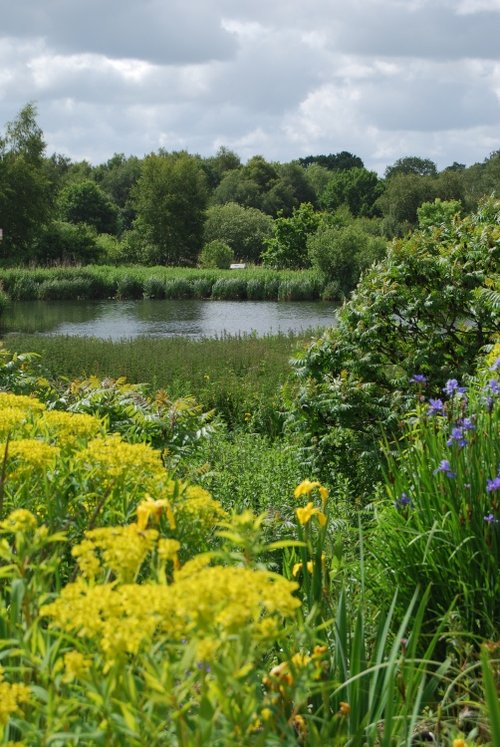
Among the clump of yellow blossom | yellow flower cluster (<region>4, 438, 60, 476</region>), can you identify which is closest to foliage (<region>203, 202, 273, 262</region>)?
yellow flower cluster (<region>4, 438, 60, 476</region>)

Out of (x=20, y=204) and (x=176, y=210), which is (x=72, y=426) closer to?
(x=20, y=204)

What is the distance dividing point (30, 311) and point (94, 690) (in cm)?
2738

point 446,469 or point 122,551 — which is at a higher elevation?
point 122,551

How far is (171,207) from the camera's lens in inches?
1984

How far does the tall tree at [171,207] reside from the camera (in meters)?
50.4

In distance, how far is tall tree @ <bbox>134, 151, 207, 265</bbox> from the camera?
1984 inches

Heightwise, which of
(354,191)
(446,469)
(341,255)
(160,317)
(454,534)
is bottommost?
(160,317)

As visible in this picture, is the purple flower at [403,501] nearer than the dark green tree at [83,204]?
Yes

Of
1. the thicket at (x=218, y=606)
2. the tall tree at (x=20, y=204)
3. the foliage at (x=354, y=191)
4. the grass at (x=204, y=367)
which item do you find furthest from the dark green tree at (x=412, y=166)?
the thicket at (x=218, y=606)

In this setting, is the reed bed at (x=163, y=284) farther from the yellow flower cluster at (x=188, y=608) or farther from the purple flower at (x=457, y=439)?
the yellow flower cluster at (x=188, y=608)

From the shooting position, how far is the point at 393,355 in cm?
595

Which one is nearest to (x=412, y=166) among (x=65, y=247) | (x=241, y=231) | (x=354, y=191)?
(x=354, y=191)

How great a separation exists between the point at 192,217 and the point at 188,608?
167 ft

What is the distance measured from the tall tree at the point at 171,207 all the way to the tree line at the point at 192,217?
0.06 metres
